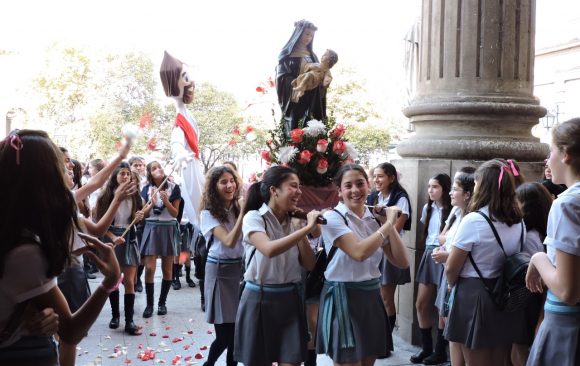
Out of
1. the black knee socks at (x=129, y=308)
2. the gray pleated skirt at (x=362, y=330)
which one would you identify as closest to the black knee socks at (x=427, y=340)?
the gray pleated skirt at (x=362, y=330)

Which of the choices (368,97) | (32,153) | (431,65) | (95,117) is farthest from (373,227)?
(368,97)

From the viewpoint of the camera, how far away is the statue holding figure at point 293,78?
5996 millimetres

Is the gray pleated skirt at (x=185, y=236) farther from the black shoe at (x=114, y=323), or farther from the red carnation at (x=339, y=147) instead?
the red carnation at (x=339, y=147)

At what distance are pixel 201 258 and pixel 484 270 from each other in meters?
2.56

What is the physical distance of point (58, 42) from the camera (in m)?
25.2

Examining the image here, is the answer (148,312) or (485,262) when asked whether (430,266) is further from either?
(148,312)

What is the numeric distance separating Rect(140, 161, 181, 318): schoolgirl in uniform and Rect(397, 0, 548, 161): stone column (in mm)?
3306

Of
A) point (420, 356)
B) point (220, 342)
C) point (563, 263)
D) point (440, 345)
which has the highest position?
point (563, 263)

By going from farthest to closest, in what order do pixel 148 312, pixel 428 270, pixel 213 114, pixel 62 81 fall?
pixel 213 114, pixel 62 81, pixel 148 312, pixel 428 270

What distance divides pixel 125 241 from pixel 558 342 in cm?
491

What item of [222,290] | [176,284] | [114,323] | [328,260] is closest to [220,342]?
[222,290]

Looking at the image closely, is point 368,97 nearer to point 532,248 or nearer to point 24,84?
point 24,84

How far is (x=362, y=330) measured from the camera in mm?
3707

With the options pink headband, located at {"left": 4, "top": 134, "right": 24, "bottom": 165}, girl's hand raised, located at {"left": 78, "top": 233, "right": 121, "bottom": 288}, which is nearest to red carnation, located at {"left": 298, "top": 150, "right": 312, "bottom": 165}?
girl's hand raised, located at {"left": 78, "top": 233, "right": 121, "bottom": 288}
